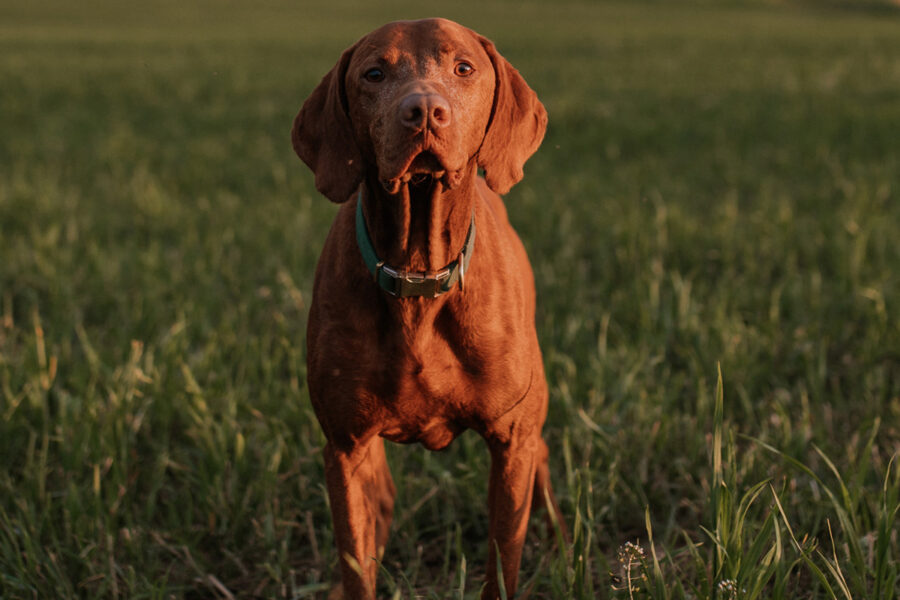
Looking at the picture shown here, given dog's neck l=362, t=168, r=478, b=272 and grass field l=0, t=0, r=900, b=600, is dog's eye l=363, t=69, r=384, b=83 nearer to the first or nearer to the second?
dog's neck l=362, t=168, r=478, b=272

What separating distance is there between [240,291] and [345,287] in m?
2.83

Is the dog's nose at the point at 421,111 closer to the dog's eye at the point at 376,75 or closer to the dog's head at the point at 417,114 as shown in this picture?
the dog's head at the point at 417,114

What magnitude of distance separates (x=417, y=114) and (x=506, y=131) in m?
0.46

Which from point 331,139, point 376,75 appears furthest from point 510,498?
point 376,75

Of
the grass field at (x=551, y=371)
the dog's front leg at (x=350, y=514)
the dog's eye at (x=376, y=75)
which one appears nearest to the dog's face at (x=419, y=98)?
the dog's eye at (x=376, y=75)

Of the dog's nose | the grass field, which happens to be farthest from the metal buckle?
the grass field

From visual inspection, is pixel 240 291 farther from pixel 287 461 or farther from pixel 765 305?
pixel 765 305

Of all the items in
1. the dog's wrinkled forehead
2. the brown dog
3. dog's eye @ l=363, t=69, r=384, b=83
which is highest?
the dog's wrinkled forehead

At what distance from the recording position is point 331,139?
7.55 feet

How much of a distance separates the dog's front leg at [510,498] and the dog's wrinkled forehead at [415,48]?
1.05 meters

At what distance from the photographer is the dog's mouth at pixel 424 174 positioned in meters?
2.05

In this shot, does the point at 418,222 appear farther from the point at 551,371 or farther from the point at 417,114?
the point at 551,371

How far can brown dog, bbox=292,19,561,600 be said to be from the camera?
2.23 meters

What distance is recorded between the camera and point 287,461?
3.24 meters
